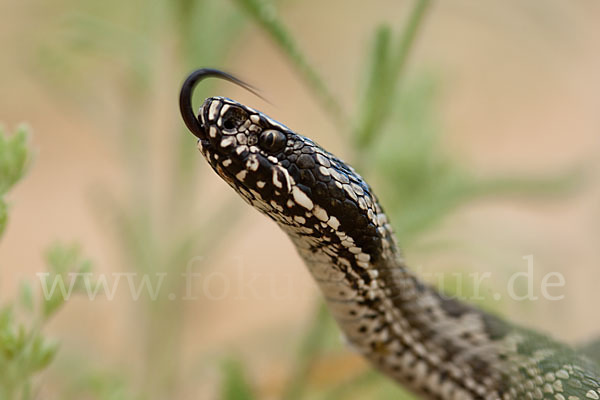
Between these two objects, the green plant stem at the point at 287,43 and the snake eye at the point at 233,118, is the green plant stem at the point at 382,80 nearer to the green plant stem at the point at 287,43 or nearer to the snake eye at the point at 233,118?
the green plant stem at the point at 287,43

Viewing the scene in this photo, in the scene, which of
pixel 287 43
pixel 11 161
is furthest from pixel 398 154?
pixel 11 161

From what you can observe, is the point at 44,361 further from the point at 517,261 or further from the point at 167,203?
the point at 517,261

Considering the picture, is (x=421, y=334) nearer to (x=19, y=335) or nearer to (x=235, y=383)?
(x=235, y=383)

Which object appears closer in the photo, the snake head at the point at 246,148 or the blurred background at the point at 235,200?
the snake head at the point at 246,148

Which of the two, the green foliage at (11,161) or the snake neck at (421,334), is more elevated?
the green foliage at (11,161)

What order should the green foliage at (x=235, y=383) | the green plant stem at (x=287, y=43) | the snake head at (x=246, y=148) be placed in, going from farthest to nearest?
the green foliage at (x=235, y=383) → the green plant stem at (x=287, y=43) → the snake head at (x=246, y=148)

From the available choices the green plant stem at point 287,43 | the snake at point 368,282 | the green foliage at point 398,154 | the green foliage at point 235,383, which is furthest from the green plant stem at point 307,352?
the green plant stem at point 287,43
